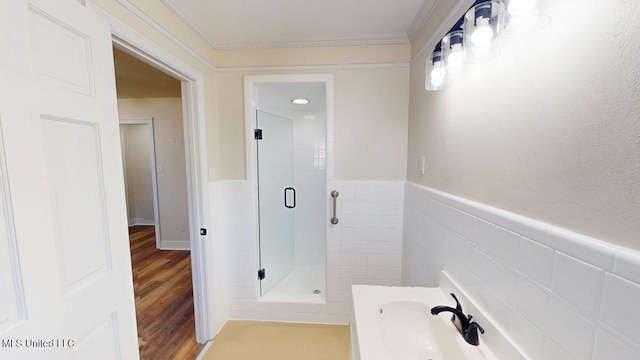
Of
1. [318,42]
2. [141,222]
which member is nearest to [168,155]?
[141,222]

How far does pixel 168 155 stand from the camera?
13.0 feet

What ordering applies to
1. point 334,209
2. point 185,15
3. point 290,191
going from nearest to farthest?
point 185,15 < point 334,209 < point 290,191

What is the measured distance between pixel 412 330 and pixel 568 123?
100 cm

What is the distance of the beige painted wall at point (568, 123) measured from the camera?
19.4 inches

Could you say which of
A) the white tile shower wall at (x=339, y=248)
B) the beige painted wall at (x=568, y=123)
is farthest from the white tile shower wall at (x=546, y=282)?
the white tile shower wall at (x=339, y=248)

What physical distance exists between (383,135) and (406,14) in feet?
2.78

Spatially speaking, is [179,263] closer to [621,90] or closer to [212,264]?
[212,264]

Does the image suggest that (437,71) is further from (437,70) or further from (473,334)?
(473,334)

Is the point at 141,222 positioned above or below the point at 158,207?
below

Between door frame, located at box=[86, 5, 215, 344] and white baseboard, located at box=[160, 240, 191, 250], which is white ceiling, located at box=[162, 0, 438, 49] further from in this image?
white baseboard, located at box=[160, 240, 191, 250]

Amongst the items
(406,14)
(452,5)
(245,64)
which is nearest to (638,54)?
(452,5)

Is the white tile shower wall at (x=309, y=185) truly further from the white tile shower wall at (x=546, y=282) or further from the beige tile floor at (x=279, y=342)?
the white tile shower wall at (x=546, y=282)

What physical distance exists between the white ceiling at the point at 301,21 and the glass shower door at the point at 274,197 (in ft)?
2.09

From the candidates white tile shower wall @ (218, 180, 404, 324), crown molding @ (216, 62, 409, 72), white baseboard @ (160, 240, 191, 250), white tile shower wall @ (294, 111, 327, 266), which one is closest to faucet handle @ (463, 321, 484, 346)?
white tile shower wall @ (218, 180, 404, 324)
